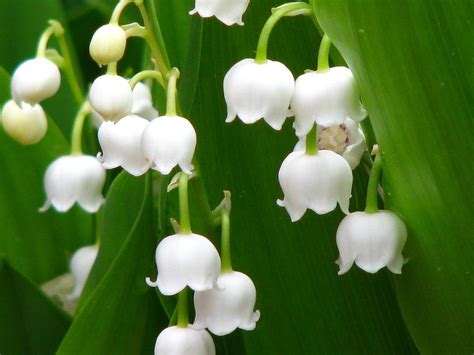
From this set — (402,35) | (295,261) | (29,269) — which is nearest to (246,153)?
(295,261)

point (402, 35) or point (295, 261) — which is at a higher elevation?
point (402, 35)

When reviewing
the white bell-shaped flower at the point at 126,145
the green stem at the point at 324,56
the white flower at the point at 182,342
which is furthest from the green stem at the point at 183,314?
the green stem at the point at 324,56

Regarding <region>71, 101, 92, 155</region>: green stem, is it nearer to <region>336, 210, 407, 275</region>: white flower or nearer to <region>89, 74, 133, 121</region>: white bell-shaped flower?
<region>89, 74, 133, 121</region>: white bell-shaped flower

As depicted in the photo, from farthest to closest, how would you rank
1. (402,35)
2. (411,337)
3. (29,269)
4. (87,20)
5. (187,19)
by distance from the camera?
(87,20)
(29,269)
(187,19)
(411,337)
(402,35)

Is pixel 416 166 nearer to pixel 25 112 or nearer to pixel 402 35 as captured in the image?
pixel 402 35

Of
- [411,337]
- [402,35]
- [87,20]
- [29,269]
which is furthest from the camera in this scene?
[87,20]

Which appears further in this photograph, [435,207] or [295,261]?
[295,261]

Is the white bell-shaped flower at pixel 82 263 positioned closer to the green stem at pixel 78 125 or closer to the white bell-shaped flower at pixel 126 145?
the green stem at pixel 78 125
